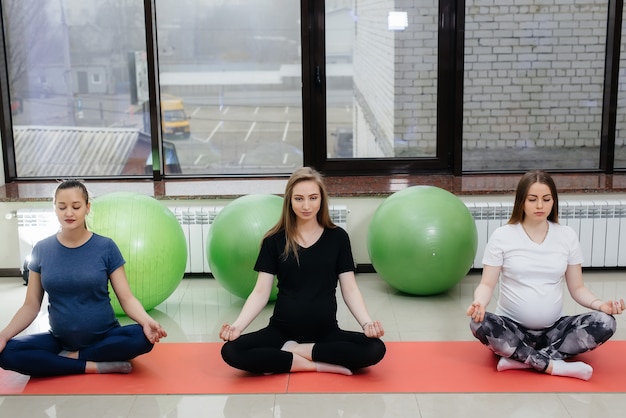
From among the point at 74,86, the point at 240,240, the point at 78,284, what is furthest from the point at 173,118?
the point at 78,284

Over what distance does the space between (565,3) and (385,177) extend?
1.71 meters

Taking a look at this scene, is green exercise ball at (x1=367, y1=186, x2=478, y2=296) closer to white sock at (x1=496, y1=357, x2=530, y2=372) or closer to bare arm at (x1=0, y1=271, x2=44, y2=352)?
white sock at (x1=496, y1=357, x2=530, y2=372)

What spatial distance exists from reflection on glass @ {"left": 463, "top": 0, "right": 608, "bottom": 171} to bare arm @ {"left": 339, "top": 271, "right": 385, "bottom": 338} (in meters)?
2.47

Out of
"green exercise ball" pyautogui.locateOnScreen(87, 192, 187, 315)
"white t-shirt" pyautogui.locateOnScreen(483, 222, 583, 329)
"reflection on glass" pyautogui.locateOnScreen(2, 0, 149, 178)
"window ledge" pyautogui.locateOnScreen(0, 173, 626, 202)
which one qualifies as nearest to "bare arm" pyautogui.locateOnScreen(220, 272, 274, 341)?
→ "green exercise ball" pyautogui.locateOnScreen(87, 192, 187, 315)

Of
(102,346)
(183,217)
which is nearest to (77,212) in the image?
(102,346)

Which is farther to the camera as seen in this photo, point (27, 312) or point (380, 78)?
point (380, 78)

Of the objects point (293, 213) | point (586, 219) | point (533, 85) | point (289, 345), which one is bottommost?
point (289, 345)

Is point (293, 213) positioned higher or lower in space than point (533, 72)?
lower

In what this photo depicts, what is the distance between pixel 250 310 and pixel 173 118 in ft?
8.40

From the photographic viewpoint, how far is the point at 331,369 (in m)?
3.57

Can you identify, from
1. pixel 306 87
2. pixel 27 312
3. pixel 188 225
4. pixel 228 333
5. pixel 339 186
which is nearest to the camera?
pixel 228 333

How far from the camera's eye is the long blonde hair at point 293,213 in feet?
11.9

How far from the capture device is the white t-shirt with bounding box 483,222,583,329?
362cm

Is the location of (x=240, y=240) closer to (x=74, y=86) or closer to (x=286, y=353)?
(x=286, y=353)
